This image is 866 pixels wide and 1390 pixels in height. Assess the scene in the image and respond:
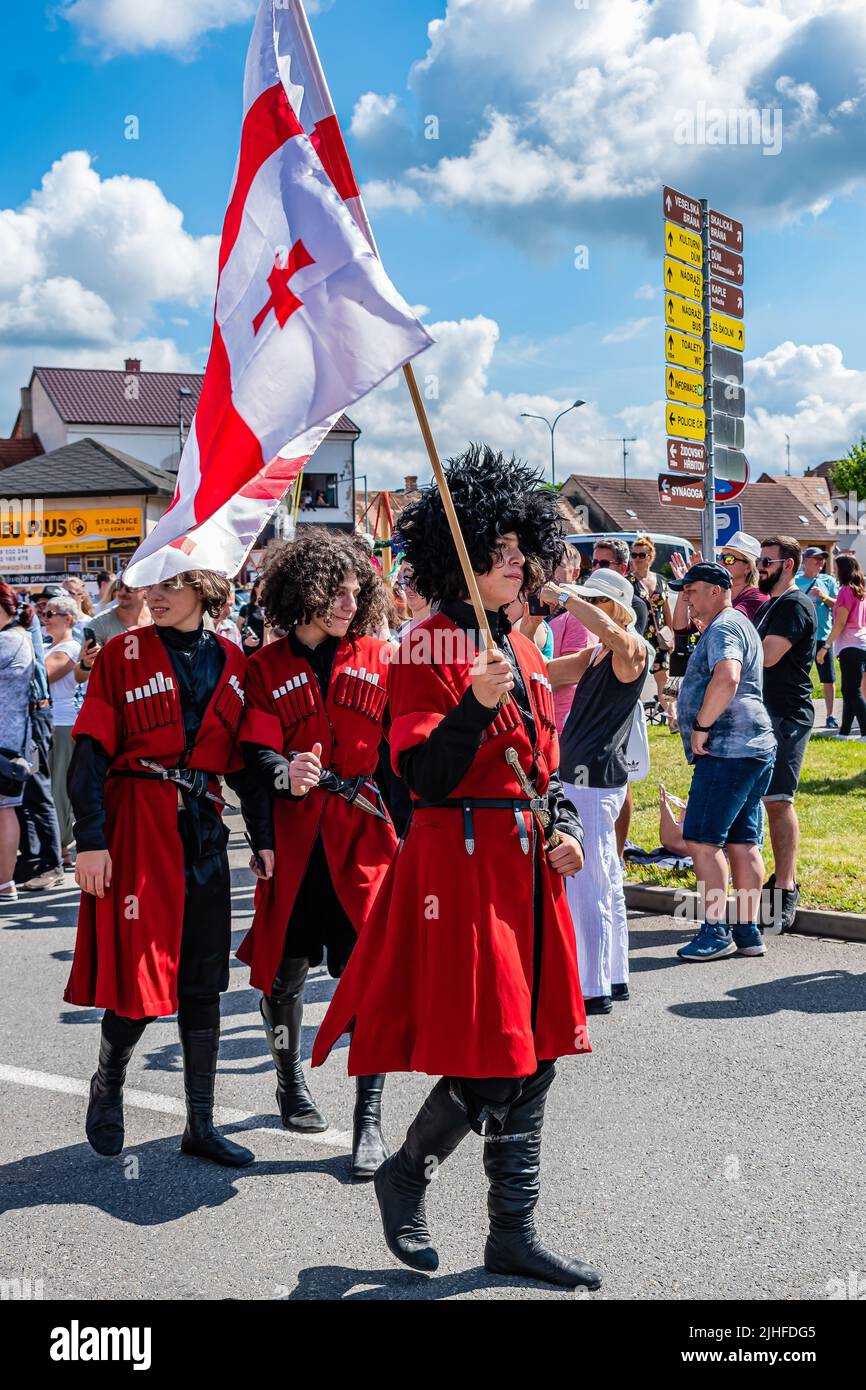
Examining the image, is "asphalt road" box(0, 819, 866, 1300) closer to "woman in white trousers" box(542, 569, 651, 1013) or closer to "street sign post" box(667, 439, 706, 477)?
"woman in white trousers" box(542, 569, 651, 1013)

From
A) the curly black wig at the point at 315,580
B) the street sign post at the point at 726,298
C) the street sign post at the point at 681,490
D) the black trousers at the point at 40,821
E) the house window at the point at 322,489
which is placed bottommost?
the black trousers at the point at 40,821

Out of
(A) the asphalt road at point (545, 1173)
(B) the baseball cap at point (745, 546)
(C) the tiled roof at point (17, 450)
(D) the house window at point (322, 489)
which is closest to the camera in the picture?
(A) the asphalt road at point (545, 1173)

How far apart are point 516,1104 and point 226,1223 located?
1013 mm

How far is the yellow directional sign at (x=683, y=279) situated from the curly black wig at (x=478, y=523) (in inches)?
288

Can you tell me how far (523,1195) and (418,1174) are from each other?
0.27m

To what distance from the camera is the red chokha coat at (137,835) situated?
3805mm

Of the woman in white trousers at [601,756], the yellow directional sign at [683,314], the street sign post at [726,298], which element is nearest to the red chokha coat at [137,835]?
the woman in white trousers at [601,756]

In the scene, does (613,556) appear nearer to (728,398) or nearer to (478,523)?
(728,398)

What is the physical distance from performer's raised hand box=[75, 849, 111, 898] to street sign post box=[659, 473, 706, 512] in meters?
7.08

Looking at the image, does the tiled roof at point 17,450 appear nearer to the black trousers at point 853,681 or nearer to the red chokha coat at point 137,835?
the black trousers at point 853,681

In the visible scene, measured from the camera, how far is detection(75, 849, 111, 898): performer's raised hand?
3.75 meters

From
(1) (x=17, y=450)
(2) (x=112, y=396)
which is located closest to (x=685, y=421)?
(2) (x=112, y=396)

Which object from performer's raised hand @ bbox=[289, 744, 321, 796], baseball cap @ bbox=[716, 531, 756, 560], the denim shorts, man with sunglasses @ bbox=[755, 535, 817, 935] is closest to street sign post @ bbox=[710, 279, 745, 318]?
baseball cap @ bbox=[716, 531, 756, 560]
